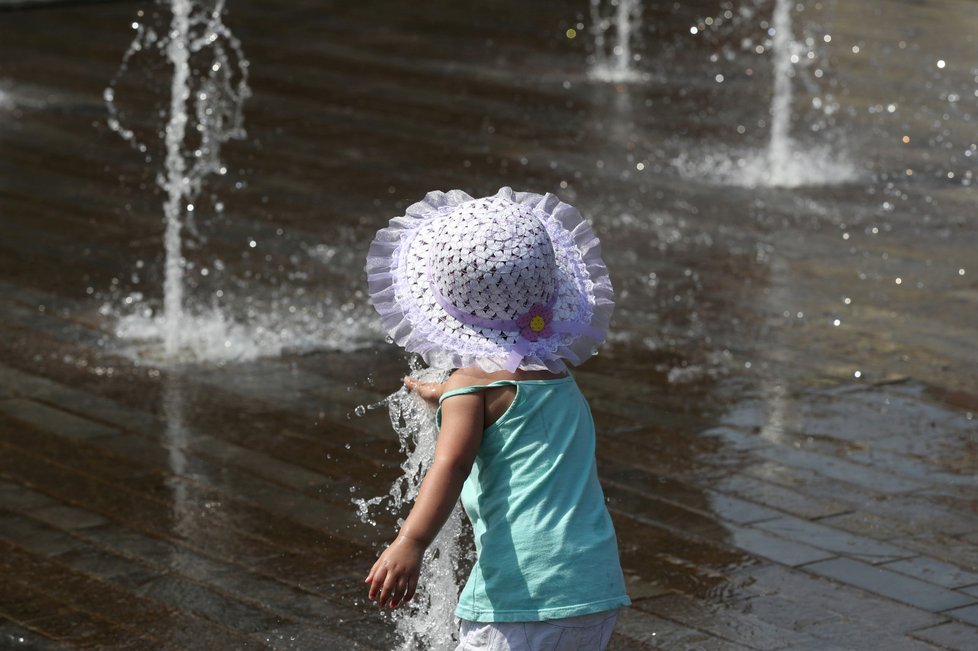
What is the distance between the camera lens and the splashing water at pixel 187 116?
723 cm

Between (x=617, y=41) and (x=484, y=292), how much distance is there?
37.2 feet

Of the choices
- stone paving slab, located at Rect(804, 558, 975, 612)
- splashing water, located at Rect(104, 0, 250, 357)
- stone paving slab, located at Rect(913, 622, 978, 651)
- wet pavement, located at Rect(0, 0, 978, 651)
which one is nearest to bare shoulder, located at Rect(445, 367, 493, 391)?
Answer: wet pavement, located at Rect(0, 0, 978, 651)

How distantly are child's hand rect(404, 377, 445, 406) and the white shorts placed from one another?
16.2 inches

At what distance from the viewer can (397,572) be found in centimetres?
291

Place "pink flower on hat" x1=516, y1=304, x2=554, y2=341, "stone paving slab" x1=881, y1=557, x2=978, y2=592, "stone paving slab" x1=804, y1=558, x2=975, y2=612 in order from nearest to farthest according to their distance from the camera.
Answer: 1. "pink flower on hat" x1=516, y1=304, x2=554, y2=341
2. "stone paving slab" x1=804, y1=558, x2=975, y2=612
3. "stone paving slab" x1=881, y1=557, x2=978, y2=592

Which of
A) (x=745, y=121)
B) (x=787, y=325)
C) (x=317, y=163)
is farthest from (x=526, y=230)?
(x=745, y=121)

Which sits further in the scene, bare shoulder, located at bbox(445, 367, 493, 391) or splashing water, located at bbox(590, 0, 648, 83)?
splashing water, located at bbox(590, 0, 648, 83)

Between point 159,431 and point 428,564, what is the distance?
2097 mm

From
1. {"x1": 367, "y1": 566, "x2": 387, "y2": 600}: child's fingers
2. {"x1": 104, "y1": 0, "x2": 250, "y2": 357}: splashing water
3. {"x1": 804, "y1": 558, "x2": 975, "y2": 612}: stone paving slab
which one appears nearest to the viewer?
{"x1": 367, "y1": 566, "x2": 387, "y2": 600}: child's fingers

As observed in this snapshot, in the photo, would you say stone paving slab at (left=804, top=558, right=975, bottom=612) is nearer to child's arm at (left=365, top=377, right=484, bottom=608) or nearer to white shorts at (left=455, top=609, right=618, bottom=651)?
white shorts at (left=455, top=609, right=618, bottom=651)

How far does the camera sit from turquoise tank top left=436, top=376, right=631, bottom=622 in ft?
9.71

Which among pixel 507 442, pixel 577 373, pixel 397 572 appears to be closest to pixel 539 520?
pixel 507 442

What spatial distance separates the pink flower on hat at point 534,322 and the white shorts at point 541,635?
0.49 m

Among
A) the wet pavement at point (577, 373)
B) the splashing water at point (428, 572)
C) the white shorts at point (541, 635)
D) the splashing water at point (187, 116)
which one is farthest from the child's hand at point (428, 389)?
the splashing water at point (187, 116)
